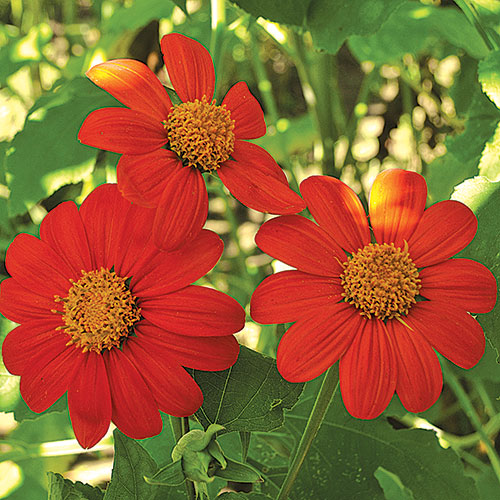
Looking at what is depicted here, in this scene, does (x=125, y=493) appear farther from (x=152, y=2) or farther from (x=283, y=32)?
(x=152, y=2)

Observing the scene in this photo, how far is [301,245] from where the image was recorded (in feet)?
1.19

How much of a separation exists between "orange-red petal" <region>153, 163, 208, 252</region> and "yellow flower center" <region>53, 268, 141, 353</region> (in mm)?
42

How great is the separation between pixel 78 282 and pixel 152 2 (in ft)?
1.80

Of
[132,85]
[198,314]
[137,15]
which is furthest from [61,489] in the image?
[137,15]

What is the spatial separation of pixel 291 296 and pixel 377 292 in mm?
47

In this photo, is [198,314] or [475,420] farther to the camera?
[475,420]

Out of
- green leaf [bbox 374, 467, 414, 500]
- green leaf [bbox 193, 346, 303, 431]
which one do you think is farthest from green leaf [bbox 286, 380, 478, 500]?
green leaf [bbox 193, 346, 303, 431]

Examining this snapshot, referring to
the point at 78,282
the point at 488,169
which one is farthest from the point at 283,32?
the point at 78,282

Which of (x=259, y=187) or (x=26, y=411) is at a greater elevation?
(x=259, y=187)

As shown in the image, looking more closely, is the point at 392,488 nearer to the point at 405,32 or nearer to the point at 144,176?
the point at 144,176

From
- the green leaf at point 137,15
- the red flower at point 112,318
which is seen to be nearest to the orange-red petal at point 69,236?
the red flower at point 112,318

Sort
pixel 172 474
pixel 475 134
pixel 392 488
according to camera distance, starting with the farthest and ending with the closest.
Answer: pixel 475 134
pixel 392 488
pixel 172 474

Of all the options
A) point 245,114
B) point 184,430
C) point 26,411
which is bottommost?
point 26,411

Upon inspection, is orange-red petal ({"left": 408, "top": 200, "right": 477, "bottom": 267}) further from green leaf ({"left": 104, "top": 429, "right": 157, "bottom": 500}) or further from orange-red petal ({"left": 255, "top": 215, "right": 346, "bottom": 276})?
green leaf ({"left": 104, "top": 429, "right": 157, "bottom": 500})
